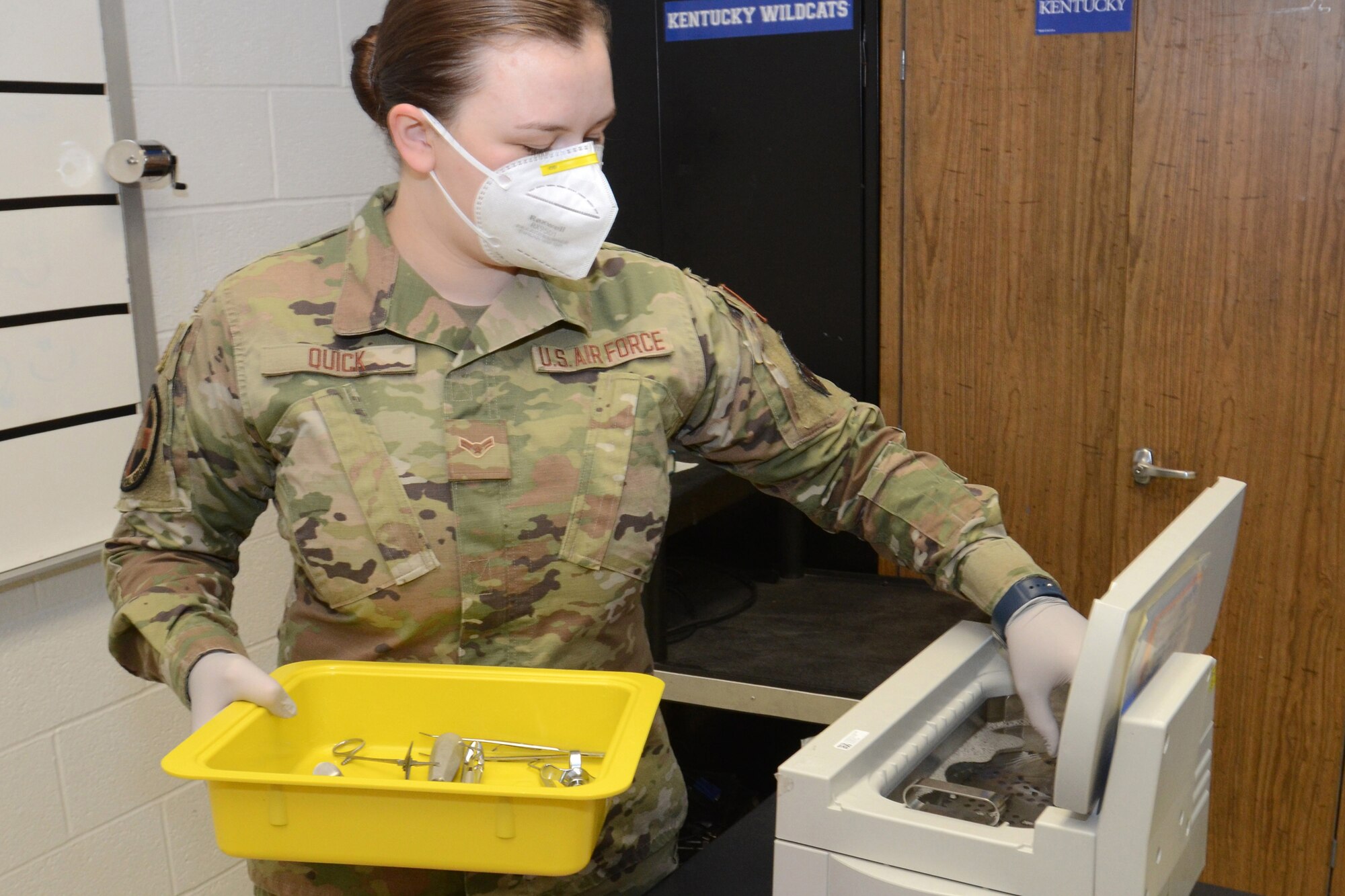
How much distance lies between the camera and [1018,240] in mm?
2074

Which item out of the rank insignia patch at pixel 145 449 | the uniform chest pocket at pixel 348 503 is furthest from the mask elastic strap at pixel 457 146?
the rank insignia patch at pixel 145 449

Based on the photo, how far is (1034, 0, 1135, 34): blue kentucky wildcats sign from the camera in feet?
6.32

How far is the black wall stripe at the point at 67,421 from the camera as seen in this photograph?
1684mm

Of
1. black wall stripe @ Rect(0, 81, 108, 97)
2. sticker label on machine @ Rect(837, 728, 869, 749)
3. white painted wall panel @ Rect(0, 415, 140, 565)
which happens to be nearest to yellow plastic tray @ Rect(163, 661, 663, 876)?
sticker label on machine @ Rect(837, 728, 869, 749)

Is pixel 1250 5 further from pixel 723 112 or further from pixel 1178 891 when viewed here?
pixel 1178 891

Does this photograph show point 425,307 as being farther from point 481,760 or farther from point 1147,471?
point 1147,471

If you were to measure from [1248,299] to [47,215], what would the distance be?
1.76 meters

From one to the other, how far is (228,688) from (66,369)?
96cm

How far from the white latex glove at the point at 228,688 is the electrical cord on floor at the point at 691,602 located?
1.06m

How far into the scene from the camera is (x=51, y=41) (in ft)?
5.49

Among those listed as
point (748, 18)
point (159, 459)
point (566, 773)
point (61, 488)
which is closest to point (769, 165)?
point (748, 18)

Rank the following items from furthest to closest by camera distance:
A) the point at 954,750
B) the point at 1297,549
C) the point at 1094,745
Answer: the point at 1297,549 → the point at 954,750 → the point at 1094,745

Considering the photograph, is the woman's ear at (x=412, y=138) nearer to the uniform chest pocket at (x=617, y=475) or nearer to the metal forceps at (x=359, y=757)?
the uniform chest pocket at (x=617, y=475)

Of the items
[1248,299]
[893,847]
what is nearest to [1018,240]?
[1248,299]
